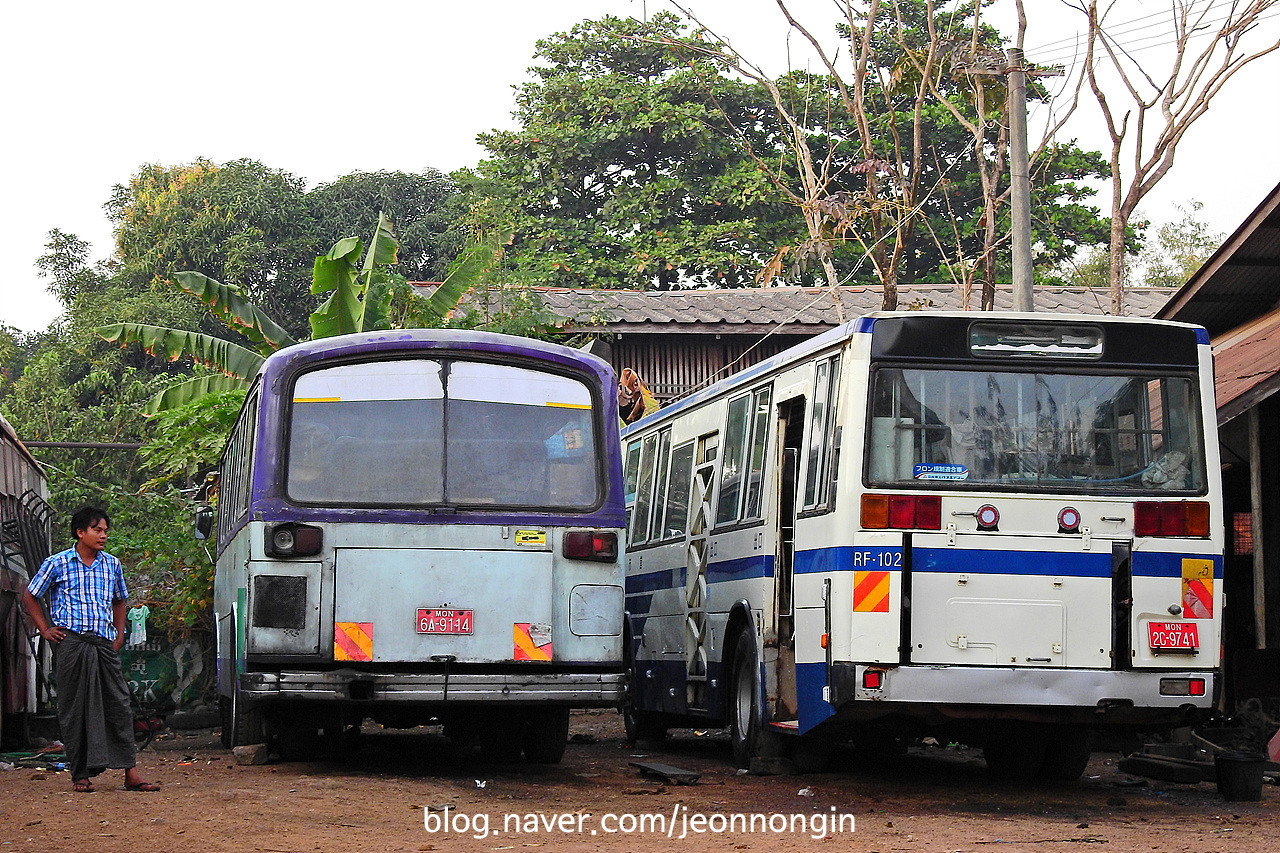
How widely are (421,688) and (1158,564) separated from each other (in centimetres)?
452

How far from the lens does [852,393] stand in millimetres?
9477

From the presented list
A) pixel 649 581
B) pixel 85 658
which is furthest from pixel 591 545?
pixel 649 581

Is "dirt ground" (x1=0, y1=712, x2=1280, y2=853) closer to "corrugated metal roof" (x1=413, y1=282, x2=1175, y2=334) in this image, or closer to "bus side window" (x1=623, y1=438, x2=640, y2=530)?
"bus side window" (x1=623, y1=438, x2=640, y2=530)

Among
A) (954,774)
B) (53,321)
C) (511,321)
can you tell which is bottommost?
(954,774)

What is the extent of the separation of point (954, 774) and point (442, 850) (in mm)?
5270

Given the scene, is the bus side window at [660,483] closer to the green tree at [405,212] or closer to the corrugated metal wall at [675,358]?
the corrugated metal wall at [675,358]

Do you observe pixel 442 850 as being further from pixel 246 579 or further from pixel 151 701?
pixel 151 701

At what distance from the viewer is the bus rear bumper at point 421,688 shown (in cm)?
991

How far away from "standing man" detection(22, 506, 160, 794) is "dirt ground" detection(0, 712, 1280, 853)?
0.88ft

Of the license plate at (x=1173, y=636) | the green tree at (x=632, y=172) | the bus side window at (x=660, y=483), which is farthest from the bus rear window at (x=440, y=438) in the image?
the green tree at (x=632, y=172)


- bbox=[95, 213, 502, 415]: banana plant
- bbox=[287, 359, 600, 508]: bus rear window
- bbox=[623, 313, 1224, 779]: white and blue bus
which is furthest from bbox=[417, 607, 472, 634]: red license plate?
bbox=[95, 213, 502, 415]: banana plant

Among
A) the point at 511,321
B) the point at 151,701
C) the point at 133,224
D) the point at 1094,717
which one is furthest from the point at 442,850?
the point at 133,224

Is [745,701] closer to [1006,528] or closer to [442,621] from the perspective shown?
[442,621]

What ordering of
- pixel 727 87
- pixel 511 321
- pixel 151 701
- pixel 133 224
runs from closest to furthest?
1. pixel 151 701
2. pixel 511 321
3. pixel 727 87
4. pixel 133 224
